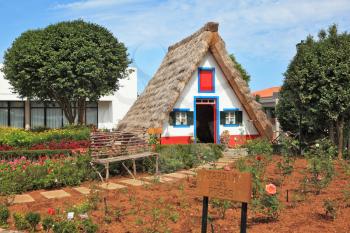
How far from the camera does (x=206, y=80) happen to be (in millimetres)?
19266

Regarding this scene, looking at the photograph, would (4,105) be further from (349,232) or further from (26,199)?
(349,232)

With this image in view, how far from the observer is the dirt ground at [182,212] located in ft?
19.4

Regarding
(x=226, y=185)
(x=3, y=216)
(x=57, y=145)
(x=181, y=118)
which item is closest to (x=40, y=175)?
(x=3, y=216)

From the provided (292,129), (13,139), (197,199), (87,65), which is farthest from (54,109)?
(197,199)

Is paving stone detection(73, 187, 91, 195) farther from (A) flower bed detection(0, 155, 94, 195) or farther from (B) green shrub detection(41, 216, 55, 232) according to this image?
(B) green shrub detection(41, 216, 55, 232)

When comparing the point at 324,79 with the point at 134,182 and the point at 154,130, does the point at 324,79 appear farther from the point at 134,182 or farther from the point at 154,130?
the point at 134,182

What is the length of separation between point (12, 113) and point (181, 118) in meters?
17.8

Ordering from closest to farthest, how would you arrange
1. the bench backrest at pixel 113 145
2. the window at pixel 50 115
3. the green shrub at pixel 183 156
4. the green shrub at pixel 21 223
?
the green shrub at pixel 21 223 → the bench backrest at pixel 113 145 → the green shrub at pixel 183 156 → the window at pixel 50 115

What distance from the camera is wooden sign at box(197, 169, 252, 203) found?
4609 mm

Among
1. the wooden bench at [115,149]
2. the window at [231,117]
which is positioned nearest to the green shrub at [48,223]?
the wooden bench at [115,149]

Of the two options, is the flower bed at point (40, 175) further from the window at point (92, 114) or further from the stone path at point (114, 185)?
the window at point (92, 114)

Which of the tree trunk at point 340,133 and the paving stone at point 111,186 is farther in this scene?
the tree trunk at point 340,133

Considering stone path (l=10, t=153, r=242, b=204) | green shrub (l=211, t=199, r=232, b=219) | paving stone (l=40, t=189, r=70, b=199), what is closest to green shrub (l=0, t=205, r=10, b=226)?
stone path (l=10, t=153, r=242, b=204)

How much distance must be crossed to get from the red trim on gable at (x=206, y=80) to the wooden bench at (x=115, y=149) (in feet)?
22.2
